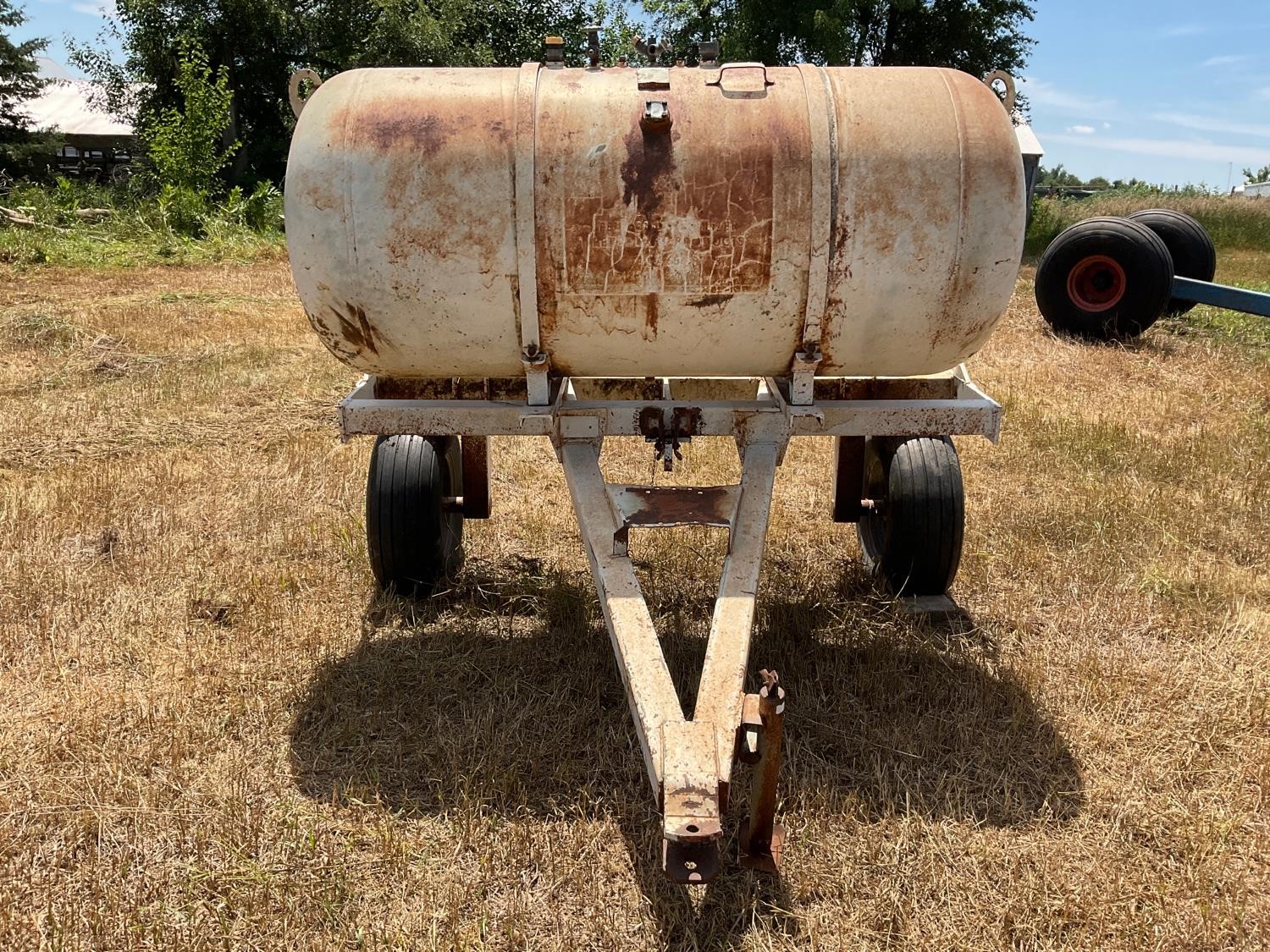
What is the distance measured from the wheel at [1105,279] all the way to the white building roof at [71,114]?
2638 centimetres

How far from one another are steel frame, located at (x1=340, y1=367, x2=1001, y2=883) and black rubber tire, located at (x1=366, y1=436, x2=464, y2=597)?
512mm

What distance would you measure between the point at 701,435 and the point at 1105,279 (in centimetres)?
758

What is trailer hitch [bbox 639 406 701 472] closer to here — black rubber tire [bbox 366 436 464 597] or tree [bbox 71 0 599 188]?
black rubber tire [bbox 366 436 464 597]

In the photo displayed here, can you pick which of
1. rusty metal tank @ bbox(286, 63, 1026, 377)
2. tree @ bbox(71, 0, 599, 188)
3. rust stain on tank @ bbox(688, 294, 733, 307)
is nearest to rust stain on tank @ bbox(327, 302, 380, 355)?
rusty metal tank @ bbox(286, 63, 1026, 377)

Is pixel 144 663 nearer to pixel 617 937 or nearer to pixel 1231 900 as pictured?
pixel 617 937

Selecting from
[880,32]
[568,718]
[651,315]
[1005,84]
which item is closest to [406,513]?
[568,718]

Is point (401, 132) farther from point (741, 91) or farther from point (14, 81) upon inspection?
point (14, 81)

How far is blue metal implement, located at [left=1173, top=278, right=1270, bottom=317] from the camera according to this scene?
27.4 ft

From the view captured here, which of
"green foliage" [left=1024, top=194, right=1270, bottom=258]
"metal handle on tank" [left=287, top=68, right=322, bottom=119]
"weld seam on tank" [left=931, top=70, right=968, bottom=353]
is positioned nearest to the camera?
"weld seam on tank" [left=931, top=70, right=968, bottom=353]

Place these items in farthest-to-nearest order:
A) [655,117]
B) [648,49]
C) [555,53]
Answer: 1. [648,49]
2. [555,53]
3. [655,117]

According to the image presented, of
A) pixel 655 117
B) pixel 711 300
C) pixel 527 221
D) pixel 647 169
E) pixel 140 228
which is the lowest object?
pixel 140 228

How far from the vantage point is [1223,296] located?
877 cm

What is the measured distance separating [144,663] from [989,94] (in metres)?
3.49

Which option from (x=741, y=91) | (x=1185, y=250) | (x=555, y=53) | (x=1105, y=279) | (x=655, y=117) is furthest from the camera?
(x=1185, y=250)
